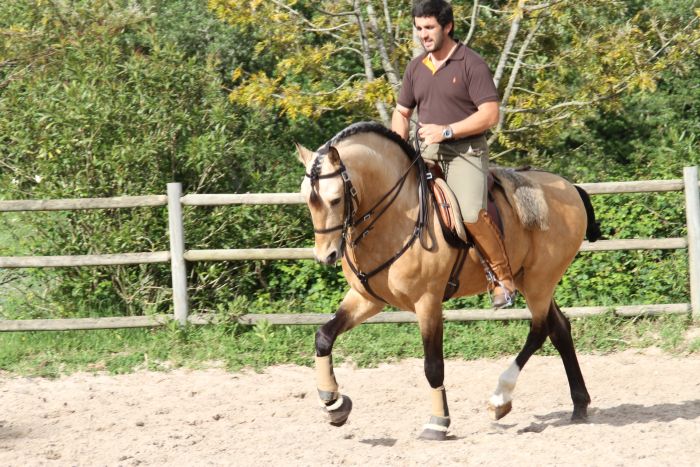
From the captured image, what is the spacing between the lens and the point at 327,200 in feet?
17.8

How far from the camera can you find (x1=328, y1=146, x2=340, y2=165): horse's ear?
540 cm

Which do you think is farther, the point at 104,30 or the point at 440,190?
the point at 104,30

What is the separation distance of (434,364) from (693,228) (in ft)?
12.0

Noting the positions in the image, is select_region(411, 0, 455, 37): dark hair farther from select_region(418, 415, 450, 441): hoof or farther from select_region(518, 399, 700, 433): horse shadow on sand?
select_region(518, 399, 700, 433): horse shadow on sand

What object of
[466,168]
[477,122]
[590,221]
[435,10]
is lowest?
[590,221]

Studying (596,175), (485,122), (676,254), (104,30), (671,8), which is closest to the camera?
(485,122)

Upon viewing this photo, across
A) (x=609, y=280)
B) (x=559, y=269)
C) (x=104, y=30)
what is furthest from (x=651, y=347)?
(x=104, y=30)

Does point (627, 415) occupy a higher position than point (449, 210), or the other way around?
point (449, 210)

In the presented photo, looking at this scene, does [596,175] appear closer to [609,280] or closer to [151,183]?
[609,280]

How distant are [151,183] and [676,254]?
4.89 m

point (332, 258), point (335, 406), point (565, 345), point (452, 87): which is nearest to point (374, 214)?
point (332, 258)

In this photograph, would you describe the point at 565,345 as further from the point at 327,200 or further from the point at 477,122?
the point at 327,200

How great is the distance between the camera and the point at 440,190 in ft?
19.7

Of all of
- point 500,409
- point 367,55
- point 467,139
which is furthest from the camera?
point 367,55
